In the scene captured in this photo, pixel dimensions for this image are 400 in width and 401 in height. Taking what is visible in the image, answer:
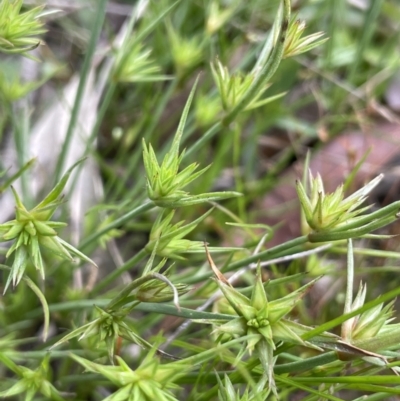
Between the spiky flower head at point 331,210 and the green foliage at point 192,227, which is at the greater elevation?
the spiky flower head at point 331,210

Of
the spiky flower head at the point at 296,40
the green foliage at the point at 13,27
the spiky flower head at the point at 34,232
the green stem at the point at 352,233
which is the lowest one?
the green stem at the point at 352,233

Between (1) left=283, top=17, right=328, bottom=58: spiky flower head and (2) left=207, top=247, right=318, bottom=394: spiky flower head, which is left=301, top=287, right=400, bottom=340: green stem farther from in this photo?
(1) left=283, top=17, right=328, bottom=58: spiky flower head

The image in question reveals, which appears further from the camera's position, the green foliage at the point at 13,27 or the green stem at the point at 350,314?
the green foliage at the point at 13,27

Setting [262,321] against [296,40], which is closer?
[262,321]

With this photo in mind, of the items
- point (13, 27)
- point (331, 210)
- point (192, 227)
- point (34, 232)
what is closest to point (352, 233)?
point (331, 210)

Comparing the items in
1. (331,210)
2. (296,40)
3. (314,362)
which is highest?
(296,40)

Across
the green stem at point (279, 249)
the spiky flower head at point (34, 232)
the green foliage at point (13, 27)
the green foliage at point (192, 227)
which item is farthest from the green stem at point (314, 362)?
the green foliage at point (13, 27)

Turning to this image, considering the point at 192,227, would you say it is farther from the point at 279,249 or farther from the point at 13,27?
the point at 13,27

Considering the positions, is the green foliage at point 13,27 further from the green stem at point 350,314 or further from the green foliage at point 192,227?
the green stem at point 350,314

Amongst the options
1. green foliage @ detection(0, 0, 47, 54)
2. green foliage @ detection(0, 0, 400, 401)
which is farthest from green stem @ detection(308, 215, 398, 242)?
green foliage @ detection(0, 0, 47, 54)

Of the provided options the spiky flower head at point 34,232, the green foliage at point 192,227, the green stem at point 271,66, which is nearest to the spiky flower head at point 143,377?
the green foliage at point 192,227

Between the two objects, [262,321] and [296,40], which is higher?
[296,40]

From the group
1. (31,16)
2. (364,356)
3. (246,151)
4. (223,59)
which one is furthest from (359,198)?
(246,151)
